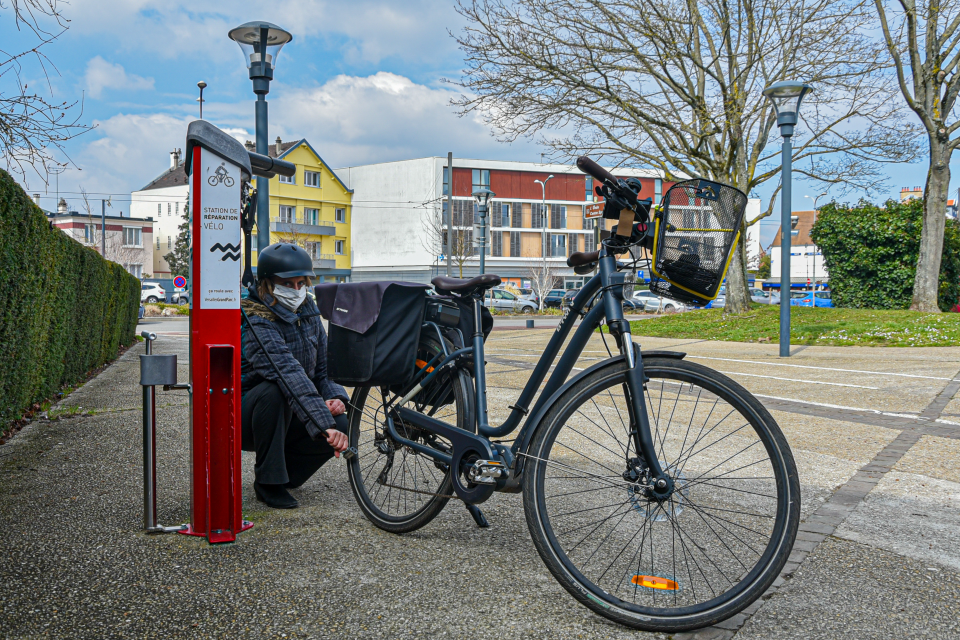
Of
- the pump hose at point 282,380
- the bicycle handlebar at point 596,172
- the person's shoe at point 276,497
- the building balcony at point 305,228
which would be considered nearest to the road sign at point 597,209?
the bicycle handlebar at point 596,172

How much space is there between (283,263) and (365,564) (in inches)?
60.1

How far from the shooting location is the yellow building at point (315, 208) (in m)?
65.7

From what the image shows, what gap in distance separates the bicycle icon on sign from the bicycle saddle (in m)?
0.95

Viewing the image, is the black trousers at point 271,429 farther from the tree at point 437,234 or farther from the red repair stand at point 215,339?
the tree at point 437,234

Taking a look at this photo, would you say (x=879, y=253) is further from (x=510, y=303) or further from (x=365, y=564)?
(x=510, y=303)

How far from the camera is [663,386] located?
258cm

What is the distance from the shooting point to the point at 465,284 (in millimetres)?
3324

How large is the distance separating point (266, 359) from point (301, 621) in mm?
1534

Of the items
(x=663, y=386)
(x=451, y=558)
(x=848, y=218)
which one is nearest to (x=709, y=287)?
(x=663, y=386)

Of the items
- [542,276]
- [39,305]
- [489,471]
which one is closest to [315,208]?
[542,276]

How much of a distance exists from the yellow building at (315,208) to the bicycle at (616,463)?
61.5 m

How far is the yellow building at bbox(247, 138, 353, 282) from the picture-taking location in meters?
65.7

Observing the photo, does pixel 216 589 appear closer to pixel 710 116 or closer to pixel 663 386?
pixel 663 386

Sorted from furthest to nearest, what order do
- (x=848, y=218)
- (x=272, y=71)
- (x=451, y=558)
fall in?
(x=848, y=218) → (x=272, y=71) → (x=451, y=558)
